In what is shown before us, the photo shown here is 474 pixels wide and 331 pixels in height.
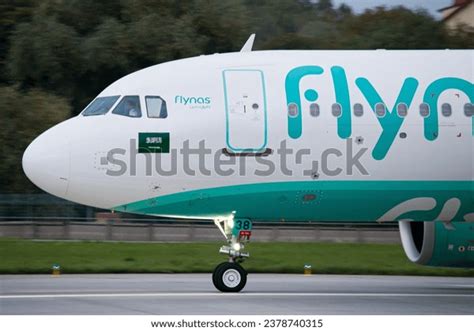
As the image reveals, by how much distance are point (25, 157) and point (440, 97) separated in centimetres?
687

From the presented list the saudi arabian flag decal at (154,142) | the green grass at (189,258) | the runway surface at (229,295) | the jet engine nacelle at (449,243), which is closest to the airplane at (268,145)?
the saudi arabian flag decal at (154,142)

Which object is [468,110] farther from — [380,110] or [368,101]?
[368,101]

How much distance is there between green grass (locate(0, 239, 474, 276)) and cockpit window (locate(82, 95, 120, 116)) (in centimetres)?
607

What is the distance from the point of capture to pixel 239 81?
62.8 feet

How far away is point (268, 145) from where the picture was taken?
61.8 ft

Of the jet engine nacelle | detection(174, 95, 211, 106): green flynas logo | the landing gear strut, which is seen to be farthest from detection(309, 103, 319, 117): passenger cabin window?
the jet engine nacelle

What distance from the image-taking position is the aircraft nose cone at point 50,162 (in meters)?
18.3

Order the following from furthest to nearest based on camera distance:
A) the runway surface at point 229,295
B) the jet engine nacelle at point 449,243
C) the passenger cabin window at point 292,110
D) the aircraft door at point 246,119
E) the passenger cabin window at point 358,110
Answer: the jet engine nacelle at point 449,243 → the passenger cabin window at point 358,110 → the passenger cabin window at point 292,110 → the aircraft door at point 246,119 → the runway surface at point 229,295

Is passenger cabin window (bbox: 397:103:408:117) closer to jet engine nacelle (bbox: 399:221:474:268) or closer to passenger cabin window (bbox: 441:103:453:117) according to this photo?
passenger cabin window (bbox: 441:103:453:117)

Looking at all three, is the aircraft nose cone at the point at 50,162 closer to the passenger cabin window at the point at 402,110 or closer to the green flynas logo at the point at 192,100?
the green flynas logo at the point at 192,100

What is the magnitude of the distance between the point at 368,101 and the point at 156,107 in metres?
3.47

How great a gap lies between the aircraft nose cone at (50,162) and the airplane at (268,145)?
0.07 feet

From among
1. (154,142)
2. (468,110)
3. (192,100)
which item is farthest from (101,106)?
(468,110)

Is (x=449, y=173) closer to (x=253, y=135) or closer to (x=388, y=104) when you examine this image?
(x=388, y=104)
